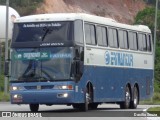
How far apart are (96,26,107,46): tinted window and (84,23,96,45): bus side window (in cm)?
43

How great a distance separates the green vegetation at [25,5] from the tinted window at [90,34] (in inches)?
2329

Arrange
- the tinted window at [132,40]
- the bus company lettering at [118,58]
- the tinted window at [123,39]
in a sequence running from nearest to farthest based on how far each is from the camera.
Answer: the bus company lettering at [118,58]
the tinted window at [123,39]
the tinted window at [132,40]

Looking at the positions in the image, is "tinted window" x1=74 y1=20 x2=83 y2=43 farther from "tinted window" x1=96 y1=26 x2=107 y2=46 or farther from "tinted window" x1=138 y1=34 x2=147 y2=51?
"tinted window" x1=138 y1=34 x2=147 y2=51

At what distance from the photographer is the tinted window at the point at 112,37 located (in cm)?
3203

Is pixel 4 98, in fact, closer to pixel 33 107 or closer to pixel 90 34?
pixel 33 107

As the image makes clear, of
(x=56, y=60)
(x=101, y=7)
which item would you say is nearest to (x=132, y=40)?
(x=56, y=60)

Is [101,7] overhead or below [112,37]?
overhead

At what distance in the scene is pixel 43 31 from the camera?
28.6 metres

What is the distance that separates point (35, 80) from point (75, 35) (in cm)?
222

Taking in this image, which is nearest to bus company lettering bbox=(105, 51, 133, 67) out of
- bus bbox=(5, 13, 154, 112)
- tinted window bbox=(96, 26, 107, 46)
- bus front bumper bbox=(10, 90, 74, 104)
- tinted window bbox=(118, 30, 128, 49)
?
tinted window bbox=(118, 30, 128, 49)

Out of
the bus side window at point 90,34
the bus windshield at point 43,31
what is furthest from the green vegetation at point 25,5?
the bus windshield at point 43,31

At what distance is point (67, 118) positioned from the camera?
81.8ft

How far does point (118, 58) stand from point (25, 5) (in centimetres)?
5834

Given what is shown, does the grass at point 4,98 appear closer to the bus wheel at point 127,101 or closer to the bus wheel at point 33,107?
the bus wheel at point 127,101
